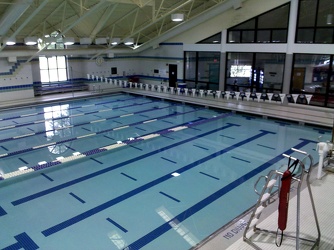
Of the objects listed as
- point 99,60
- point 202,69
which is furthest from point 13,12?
point 202,69

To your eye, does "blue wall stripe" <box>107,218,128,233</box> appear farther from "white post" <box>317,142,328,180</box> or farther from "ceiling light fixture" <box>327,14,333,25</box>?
"ceiling light fixture" <box>327,14,333,25</box>

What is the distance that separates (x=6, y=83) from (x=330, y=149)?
14275 mm

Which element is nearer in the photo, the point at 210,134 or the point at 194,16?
the point at 210,134

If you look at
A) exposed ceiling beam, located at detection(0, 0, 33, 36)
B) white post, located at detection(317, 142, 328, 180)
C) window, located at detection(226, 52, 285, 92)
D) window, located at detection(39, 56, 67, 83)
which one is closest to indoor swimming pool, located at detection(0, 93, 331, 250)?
white post, located at detection(317, 142, 328, 180)

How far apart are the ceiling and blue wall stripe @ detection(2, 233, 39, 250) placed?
772 centimetres

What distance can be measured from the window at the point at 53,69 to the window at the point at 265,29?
Result: 9569 mm

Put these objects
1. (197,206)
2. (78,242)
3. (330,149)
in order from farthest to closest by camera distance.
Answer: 1. (330,149)
2. (197,206)
3. (78,242)

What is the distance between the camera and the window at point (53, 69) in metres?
17.0

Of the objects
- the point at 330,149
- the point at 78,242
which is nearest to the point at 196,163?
the point at 330,149

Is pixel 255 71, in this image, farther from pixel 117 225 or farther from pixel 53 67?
pixel 117 225

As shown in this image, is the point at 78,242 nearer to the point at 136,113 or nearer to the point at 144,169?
the point at 144,169

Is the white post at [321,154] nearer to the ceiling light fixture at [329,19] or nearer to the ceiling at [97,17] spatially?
the ceiling light fixture at [329,19]

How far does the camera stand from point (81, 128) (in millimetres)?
11070

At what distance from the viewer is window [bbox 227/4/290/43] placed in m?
13.4
